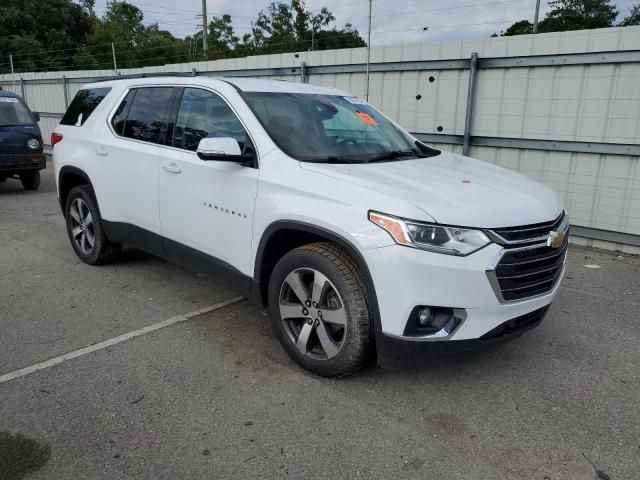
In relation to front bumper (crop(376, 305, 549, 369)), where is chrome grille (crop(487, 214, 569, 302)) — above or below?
above

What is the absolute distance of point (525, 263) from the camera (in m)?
2.97

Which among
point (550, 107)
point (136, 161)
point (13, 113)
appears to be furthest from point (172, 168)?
point (13, 113)

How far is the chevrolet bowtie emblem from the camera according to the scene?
123 inches

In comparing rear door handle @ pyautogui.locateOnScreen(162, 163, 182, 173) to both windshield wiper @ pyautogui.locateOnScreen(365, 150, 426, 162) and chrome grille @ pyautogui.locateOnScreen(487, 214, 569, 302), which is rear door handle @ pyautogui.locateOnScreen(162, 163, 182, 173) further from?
chrome grille @ pyautogui.locateOnScreen(487, 214, 569, 302)

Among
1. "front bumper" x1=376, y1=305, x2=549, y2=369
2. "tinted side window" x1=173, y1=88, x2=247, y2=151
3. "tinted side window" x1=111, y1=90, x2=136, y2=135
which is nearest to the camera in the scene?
"front bumper" x1=376, y1=305, x2=549, y2=369

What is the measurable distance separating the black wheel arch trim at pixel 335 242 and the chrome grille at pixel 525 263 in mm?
627

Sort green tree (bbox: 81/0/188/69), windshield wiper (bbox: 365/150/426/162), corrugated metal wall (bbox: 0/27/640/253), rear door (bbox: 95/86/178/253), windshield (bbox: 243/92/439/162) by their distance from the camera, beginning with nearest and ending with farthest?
windshield (bbox: 243/92/439/162) → windshield wiper (bbox: 365/150/426/162) → rear door (bbox: 95/86/178/253) → corrugated metal wall (bbox: 0/27/640/253) → green tree (bbox: 81/0/188/69)

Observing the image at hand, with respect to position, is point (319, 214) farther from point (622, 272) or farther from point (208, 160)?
point (622, 272)

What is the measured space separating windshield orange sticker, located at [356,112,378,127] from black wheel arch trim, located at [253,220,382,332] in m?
1.41

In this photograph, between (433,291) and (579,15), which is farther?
(579,15)

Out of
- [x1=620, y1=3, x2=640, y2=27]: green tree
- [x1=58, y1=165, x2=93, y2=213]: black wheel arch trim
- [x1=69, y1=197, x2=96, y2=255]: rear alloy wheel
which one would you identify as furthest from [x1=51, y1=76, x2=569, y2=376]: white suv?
[x1=620, y1=3, x2=640, y2=27]: green tree

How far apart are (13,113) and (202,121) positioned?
7.87 metres

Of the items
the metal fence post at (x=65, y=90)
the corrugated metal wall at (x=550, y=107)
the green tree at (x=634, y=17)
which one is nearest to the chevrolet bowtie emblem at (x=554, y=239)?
the corrugated metal wall at (x=550, y=107)

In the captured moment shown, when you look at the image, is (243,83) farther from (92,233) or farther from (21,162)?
(21,162)
